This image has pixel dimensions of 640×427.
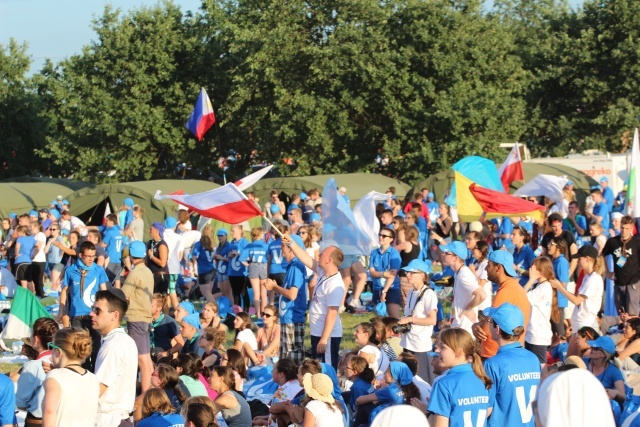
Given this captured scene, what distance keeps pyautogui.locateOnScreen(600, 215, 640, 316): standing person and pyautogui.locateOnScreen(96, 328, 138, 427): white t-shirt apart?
7.69m

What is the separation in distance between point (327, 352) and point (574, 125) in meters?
32.7

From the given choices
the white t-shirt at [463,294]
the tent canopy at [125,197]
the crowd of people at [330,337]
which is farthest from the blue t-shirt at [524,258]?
the tent canopy at [125,197]

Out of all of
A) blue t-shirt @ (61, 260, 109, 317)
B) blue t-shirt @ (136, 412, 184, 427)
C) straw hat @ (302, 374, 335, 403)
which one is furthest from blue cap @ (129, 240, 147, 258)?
straw hat @ (302, 374, 335, 403)

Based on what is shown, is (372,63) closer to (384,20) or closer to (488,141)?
(384,20)

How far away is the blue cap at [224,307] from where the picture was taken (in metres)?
15.1

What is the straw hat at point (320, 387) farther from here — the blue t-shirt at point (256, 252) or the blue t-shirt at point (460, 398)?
the blue t-shirt at point (256, 252)

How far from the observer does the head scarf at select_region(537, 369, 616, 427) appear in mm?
3959

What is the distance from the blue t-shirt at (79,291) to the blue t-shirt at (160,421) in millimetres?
4739

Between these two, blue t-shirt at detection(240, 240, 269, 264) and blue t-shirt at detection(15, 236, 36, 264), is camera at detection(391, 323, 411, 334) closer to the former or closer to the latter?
blue t-shirt at detection(240, 240, 269, 264)

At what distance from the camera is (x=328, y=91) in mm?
36531

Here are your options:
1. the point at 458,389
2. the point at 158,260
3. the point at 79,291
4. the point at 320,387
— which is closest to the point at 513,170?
the point at 158,260

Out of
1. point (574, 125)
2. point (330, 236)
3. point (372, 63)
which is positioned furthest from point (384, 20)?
point (330, 236)

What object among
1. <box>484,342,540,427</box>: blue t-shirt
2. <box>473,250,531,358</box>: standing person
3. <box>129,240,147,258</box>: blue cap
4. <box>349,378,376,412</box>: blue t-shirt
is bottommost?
<box>349,378,376,412</box>: blue t-shirt

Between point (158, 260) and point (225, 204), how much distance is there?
2.71 m
